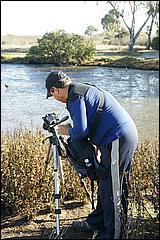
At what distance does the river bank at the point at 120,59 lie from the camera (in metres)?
25.6

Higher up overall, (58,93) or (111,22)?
(111,22)

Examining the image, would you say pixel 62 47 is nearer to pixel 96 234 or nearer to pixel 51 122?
pixel 51 122

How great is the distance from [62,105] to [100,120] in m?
4.88

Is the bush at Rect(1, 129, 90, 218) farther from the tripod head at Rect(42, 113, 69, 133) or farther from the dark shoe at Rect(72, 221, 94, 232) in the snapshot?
the tripod head at Rect(42, 113, 69, 133)

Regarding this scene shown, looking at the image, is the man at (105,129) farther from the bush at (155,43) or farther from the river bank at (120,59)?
the bush at (155,43)

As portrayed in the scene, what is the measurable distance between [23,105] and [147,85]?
295 inches

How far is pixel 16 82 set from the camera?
22.3 meters

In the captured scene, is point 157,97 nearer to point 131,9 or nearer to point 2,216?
point 131,9

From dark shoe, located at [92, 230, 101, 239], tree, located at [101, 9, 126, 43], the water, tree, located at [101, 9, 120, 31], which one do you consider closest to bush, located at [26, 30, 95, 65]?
the water

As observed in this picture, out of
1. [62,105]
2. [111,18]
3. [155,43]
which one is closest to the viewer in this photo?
[62,105]

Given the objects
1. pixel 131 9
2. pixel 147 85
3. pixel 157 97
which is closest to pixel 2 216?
pixel 131 9

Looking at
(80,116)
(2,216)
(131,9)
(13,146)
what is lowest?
(2,216)

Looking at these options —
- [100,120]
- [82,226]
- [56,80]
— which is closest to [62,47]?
[82,226]

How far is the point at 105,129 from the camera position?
3.70m
